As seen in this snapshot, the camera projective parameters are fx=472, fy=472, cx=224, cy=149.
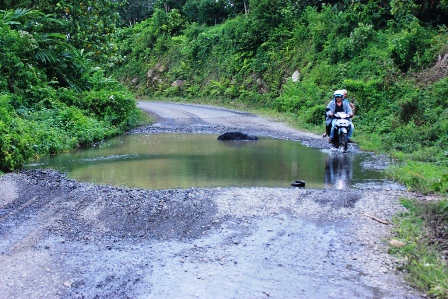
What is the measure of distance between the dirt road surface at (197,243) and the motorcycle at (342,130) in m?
4.55

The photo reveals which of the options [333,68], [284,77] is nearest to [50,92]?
[333,68]

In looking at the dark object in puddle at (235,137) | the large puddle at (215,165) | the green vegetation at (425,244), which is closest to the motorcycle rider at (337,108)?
the large puddle at (215,165)

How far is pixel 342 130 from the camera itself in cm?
1287

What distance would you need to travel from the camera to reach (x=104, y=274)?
490cm

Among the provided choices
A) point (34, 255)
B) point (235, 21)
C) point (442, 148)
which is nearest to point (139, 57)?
point (235, 21)

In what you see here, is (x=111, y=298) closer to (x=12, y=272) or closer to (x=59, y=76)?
(x=12, y=272)

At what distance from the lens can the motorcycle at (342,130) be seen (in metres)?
12.8

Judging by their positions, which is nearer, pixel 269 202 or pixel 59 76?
pixel 269 202

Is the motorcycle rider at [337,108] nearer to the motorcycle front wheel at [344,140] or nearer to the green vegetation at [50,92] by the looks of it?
the motorcycle front wheel at [344,140]

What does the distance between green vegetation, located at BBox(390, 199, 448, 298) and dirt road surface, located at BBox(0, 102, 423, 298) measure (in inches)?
6.3

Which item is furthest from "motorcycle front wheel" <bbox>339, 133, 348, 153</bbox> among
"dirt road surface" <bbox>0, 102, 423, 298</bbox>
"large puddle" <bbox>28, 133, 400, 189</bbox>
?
"dirt road surface" <bbox>0, 102, 423, 298</bbox>

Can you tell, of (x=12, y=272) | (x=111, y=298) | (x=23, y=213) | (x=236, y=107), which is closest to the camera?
(x=111, y=298)

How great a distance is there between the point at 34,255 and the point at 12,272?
0.48 m

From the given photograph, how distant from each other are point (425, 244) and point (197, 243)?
2649mm
